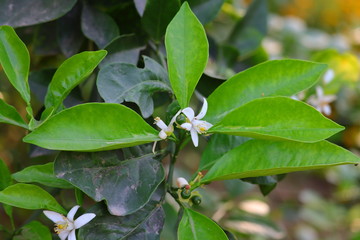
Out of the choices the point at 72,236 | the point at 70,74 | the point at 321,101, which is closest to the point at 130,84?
the point at 70,74

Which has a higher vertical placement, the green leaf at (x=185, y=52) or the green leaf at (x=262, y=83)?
the green leaf at (x=185, y=52)

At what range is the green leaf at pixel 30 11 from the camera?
576 millimetres

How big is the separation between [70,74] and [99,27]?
0.17 m

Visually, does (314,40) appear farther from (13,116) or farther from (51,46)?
(13,116)

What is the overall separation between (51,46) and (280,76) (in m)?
0.37

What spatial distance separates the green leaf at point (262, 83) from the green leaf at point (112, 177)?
0.10 metres

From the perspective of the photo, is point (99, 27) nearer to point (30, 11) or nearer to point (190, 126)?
point (30, 11)

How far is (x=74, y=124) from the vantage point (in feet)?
1.42

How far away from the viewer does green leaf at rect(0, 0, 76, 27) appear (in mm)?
576

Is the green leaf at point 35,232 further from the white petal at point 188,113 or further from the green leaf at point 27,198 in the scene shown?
the white petal at point 188,113

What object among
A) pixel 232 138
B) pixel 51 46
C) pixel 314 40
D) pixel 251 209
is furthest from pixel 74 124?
pixel 314 40

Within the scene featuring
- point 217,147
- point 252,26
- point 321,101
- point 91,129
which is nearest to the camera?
point 91,129

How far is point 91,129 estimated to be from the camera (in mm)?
436

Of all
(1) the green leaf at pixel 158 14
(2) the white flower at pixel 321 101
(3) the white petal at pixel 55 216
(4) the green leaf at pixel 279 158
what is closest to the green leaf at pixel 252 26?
(2) the white flower at pixel 321 101
